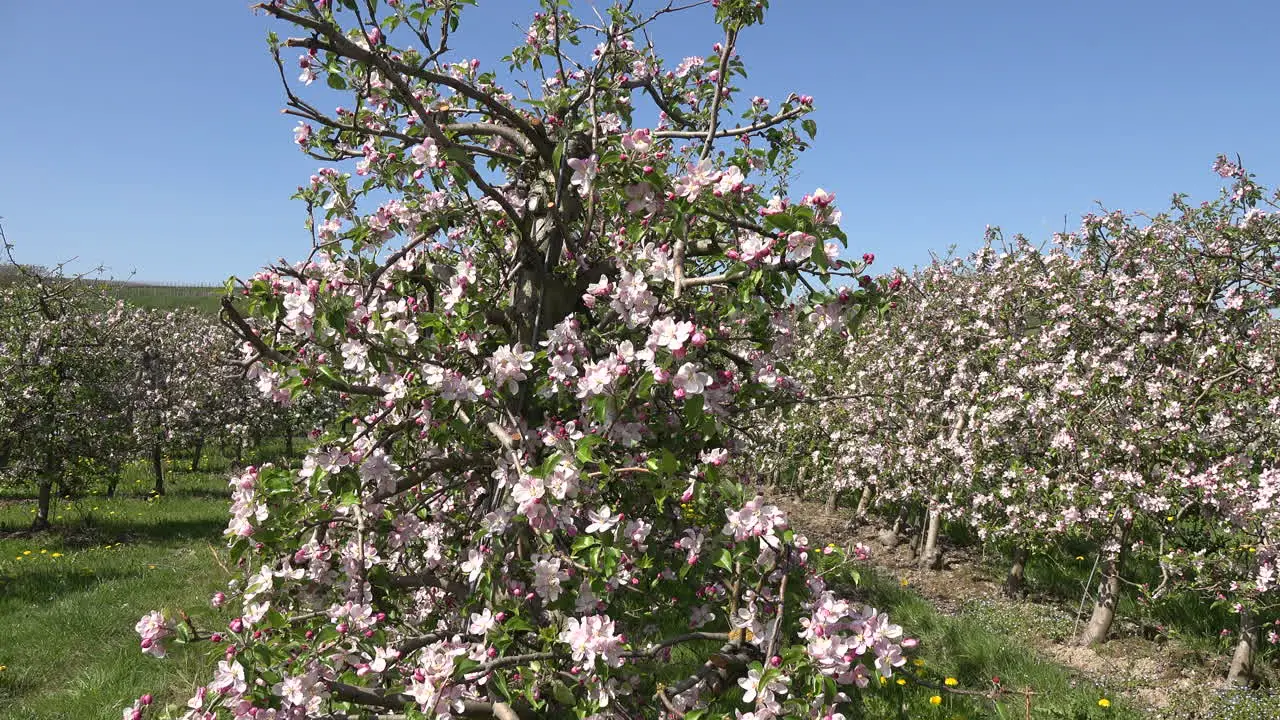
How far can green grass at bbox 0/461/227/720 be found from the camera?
16.9 feet

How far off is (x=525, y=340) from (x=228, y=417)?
1732cm

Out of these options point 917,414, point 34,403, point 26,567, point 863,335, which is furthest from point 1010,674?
point 34,403

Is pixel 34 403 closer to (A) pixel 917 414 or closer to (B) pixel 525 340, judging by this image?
(B) pixel 525 340

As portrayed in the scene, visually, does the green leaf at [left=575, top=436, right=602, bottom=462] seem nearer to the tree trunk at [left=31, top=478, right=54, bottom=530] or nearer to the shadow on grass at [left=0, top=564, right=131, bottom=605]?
the shadow on grass at [left=0, top=564, right=131, bottom=605]

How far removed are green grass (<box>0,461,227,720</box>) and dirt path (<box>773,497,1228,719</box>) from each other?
22.6 feet

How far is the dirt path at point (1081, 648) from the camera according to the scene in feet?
18.9

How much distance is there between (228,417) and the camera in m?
17.1

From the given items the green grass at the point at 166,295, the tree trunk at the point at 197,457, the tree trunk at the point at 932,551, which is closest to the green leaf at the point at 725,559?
the tree trunk at the point at 932,551

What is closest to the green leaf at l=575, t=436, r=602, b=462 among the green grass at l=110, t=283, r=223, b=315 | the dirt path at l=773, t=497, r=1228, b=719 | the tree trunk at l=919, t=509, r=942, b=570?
the dirt path at l=773, t=497, r=1228, b=719

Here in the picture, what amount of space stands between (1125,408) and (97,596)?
34.2 ft

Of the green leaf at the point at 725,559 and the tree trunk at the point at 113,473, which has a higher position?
the green leaf at the point at 725,559

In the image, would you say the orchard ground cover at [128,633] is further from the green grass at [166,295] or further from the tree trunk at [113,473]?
the green grass at [166,295]

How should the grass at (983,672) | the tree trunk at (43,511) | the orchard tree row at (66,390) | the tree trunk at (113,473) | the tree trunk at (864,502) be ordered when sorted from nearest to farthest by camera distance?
the grass at (983,672)
the orchard tree row at (66,390)
the tree trunk at (43,511)
the tree trunk at (113,473)
the tree trunk at (864,502)

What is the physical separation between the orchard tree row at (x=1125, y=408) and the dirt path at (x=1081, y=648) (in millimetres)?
302
